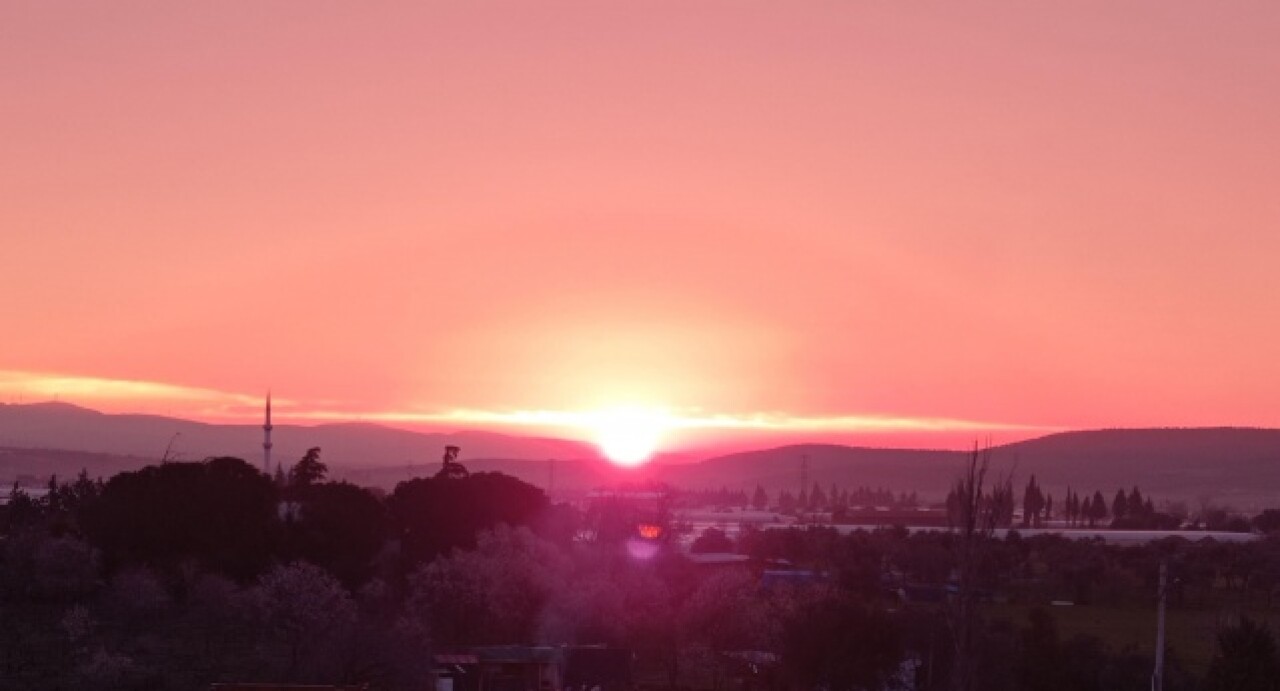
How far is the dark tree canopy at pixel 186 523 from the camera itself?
50.3m

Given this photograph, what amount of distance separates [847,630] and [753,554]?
45591 mm

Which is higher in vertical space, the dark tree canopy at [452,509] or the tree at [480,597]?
the dark tree canopy at [452,509]

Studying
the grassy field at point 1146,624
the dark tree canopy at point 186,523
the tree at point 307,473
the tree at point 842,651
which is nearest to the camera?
the tree at point 842,651

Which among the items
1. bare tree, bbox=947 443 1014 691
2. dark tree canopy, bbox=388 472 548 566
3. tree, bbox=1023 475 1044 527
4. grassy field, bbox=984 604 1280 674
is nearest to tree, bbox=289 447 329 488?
dark tree canopy, bbox=388 472 548 566

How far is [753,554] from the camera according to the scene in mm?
82750

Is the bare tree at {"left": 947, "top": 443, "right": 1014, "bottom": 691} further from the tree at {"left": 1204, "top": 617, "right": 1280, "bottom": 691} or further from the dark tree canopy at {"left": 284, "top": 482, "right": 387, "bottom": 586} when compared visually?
the dark tree canopy at {"left": 284, "top": 482, "right": 387, "bottom": 586}

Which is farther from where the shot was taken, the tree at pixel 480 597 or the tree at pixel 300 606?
the tree at pixel 480 597

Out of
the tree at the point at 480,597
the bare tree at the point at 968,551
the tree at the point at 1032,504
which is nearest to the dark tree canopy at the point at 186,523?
the tree at the point at 480,597

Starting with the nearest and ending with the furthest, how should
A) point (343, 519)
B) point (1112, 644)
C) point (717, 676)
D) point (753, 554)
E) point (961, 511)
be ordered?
1. point (961, 511)
2. point (717, 676)
3. point (1112, 644)
4. point (343, 519)
5. point (753, 554)

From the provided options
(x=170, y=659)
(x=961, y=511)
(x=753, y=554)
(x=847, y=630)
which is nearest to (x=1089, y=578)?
(x=753, y=554)

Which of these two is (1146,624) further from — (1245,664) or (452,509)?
(452,509)

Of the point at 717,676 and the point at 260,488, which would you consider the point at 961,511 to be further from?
the point at 260,488

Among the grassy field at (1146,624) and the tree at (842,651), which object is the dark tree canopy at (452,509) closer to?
the tree at (842,651)

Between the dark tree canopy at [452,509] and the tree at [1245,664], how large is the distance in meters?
26.6
